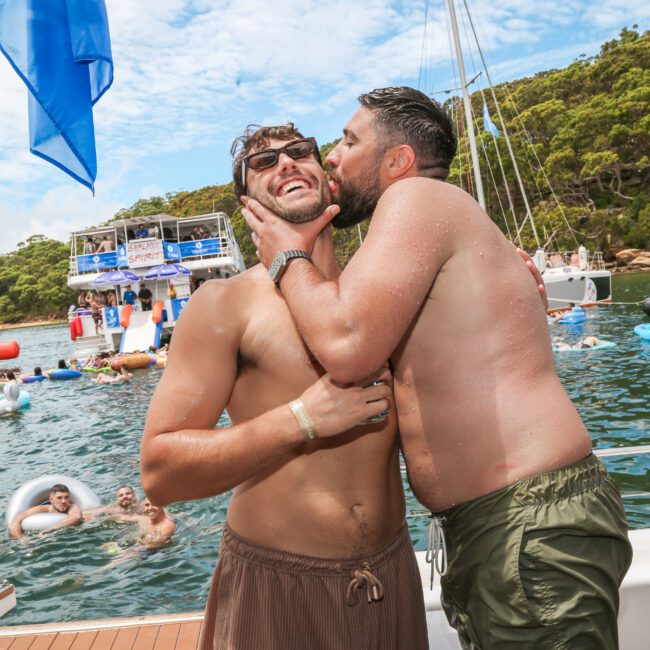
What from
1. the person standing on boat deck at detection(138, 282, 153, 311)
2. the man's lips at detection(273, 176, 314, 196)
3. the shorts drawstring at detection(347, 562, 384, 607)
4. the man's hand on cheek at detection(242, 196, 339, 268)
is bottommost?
the person standing on boat deck at detection(138, 282, 153, 311)

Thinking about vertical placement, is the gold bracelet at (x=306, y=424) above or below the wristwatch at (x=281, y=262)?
below

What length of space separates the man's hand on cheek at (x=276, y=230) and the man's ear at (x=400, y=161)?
0.74ft

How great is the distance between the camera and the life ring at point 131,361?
23002 millimetres

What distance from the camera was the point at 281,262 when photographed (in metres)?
1.81

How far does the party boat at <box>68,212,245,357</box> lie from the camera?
26594 millimetres

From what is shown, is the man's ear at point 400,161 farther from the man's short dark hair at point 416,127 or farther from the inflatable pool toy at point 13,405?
the inflatable pool toy at point 13,405

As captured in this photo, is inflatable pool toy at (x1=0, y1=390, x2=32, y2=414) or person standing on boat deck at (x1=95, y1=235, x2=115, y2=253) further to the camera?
person standing on boat deck at (x1=95, y1=235, x2=115, y2=253)

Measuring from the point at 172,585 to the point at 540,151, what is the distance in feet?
160

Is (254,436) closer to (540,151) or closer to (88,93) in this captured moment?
(88,93)

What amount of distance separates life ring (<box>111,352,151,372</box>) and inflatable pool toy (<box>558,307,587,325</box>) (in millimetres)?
15536

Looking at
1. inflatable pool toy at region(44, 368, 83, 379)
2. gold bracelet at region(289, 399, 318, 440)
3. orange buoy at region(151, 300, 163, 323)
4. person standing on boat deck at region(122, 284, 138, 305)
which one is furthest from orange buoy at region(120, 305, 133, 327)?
gold bracelet at region(289, 399, 318, 440)

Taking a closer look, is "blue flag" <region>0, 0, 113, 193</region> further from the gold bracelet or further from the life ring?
the life ring

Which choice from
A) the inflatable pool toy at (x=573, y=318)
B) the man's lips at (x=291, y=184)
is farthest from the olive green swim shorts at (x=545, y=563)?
the inflatable pool toy at (x=573, y=318)

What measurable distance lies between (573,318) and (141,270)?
733 inches
